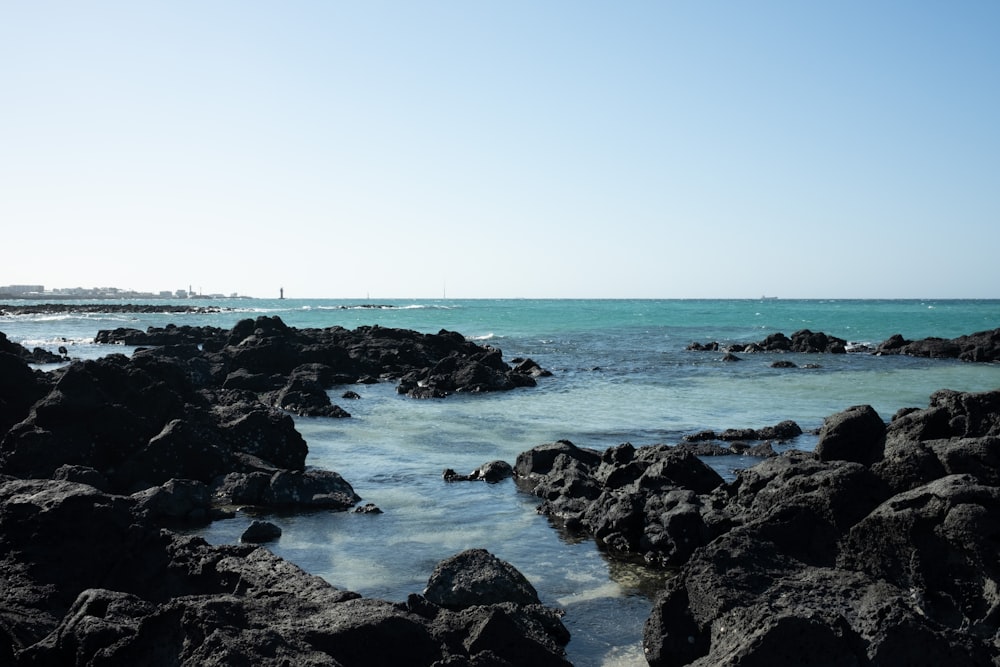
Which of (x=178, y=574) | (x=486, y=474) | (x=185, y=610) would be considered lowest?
(x=486, y=474)

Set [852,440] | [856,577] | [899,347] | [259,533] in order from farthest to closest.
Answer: [899,347] < [852,440] < [259,533] < [856,577]

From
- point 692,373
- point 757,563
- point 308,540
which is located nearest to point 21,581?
point 308,540

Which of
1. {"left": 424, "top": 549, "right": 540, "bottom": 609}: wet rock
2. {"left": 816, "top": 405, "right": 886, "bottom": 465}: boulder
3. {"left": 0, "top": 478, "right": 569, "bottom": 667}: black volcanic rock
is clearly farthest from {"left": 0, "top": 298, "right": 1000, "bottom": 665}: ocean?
{"left": 816, "top": 405, "right": 886, "bottom": 465}: boulder

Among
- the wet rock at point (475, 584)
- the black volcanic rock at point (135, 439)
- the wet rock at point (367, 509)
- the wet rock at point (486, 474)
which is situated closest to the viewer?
the wet rock at point (475, 584)

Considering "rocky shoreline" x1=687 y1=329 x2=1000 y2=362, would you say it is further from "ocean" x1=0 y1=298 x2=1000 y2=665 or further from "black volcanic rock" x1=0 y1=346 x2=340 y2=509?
"black volcanic rock" x1=0 y1=346 x2=340 y2=509

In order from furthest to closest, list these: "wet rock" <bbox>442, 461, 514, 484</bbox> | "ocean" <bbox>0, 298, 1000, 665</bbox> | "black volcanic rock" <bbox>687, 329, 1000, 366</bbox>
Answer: "black volcanic rock" <bbox>687, 329, 1000, 366</bbox>
"wet rock" <bbox>442, 461, 514, 484</bbox>
"ocean" <bbox>0, 298, 1000, 665</bbox>

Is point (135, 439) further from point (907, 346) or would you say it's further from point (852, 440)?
point (907, 346)

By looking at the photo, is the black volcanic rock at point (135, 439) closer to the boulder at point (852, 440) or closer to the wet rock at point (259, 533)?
the wet rock at point (259, 533)

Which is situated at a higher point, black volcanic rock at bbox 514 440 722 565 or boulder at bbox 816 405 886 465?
boulder at bbox 816 405 886 465

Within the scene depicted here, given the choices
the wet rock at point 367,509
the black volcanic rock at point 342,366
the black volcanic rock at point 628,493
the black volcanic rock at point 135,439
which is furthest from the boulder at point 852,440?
the black volcanic rock at point 342,366

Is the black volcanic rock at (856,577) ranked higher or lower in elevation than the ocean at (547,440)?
higher

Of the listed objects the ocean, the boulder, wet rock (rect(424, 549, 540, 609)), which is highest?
the boulder

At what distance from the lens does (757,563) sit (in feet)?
25.3

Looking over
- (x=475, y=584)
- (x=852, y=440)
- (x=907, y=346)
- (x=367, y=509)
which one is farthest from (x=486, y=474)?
(x=907, y=346)
